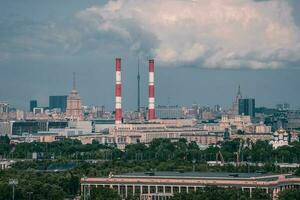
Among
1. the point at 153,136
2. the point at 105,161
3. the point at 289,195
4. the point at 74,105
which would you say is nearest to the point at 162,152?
the point at 105,161

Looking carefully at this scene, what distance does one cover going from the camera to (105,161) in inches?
3590

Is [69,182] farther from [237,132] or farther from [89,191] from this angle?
[237,132]

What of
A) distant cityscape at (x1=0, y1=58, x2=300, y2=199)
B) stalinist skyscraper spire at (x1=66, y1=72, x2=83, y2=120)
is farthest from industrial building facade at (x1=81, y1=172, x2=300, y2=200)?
stalinist skyscraper spire at (x1=66, y1=72, x2=83, y2=120)

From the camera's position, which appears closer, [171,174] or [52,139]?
[171,174]

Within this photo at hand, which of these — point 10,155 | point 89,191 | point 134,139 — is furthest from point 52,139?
point 89,191

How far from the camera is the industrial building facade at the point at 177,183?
6462 cm

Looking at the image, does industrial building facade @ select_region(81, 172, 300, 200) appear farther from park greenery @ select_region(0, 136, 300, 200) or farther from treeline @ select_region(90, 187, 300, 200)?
park greenery @ select_region(0, 136, 300, 200)

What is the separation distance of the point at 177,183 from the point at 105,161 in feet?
81.9

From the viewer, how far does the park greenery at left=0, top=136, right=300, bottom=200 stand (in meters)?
63.8

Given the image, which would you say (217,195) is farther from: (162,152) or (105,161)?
(162,152)

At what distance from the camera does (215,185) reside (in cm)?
6394

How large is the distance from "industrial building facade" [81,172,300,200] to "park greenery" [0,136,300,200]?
2.06 m

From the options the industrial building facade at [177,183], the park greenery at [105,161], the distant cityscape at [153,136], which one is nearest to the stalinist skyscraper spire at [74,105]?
the distant cityscape at [153,136]

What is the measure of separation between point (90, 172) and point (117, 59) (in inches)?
2289
